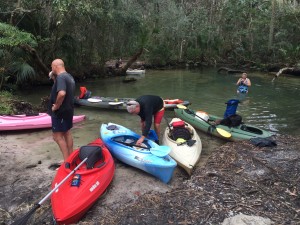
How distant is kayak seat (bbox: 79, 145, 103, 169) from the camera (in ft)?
17.3

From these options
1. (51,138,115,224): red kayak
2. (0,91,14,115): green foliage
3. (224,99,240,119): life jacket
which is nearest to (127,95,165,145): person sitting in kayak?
(51,138,115,224): red kayak

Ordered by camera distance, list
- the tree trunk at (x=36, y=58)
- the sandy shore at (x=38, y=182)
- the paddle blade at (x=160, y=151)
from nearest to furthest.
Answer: the sandy shore at (x=38, y=182)
the paddle blade at (x=160, y=151)
the tree trunk at (x=36, y=58)

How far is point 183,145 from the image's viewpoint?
268 inches

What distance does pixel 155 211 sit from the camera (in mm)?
4543

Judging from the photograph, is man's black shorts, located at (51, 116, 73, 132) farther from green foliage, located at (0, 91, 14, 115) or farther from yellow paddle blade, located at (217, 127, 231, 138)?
green foliage, located at (0, 91, 14, 115)

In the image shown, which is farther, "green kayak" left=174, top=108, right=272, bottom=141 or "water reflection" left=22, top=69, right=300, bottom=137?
"water reflection" left=22, top=69, right=300, bottom=137

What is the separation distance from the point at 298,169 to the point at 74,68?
14211 mm

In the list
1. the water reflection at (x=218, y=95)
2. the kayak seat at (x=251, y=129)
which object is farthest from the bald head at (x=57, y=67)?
the kayak seat at (x=251, y=129)

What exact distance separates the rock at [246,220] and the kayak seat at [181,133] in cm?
317

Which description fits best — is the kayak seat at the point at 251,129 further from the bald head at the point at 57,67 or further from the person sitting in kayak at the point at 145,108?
the bald head at the point at 57,67

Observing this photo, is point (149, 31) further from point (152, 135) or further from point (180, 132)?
point (152, 135)

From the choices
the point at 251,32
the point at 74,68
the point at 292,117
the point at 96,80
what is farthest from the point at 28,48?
the point at 251,32

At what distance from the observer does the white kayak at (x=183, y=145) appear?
6232 mm

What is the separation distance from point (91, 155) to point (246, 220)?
2.64m
